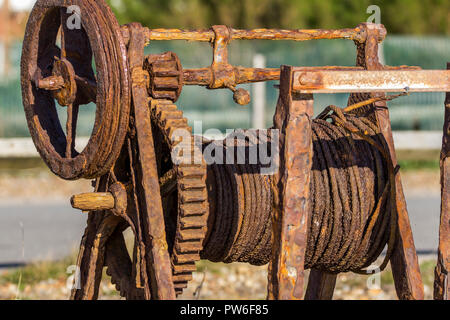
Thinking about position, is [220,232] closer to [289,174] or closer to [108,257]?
[108,257]

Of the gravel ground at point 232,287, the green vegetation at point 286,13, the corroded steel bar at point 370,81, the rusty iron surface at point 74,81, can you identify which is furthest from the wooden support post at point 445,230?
the green vegetation at point 286,13

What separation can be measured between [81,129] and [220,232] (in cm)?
881

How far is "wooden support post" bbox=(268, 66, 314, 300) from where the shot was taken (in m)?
3.30

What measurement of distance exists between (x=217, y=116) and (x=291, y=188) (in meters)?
10.1

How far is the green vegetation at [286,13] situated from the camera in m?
17.8

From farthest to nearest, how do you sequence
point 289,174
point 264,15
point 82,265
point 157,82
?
point 264,15, point 82,265, point 157,82, point 289,174

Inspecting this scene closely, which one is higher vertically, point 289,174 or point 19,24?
point 19,24

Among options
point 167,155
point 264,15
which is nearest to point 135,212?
point 167,155

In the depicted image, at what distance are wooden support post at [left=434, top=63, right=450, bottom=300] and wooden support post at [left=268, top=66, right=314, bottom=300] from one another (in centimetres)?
85

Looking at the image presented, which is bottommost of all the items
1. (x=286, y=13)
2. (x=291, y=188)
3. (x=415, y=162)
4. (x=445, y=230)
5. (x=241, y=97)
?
(x=415, y=162)

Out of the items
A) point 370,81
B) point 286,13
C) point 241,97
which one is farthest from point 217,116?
point 370,81

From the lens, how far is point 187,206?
3.76m

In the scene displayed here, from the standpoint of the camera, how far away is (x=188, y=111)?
13305mm

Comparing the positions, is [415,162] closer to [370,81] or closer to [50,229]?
[50,229]
